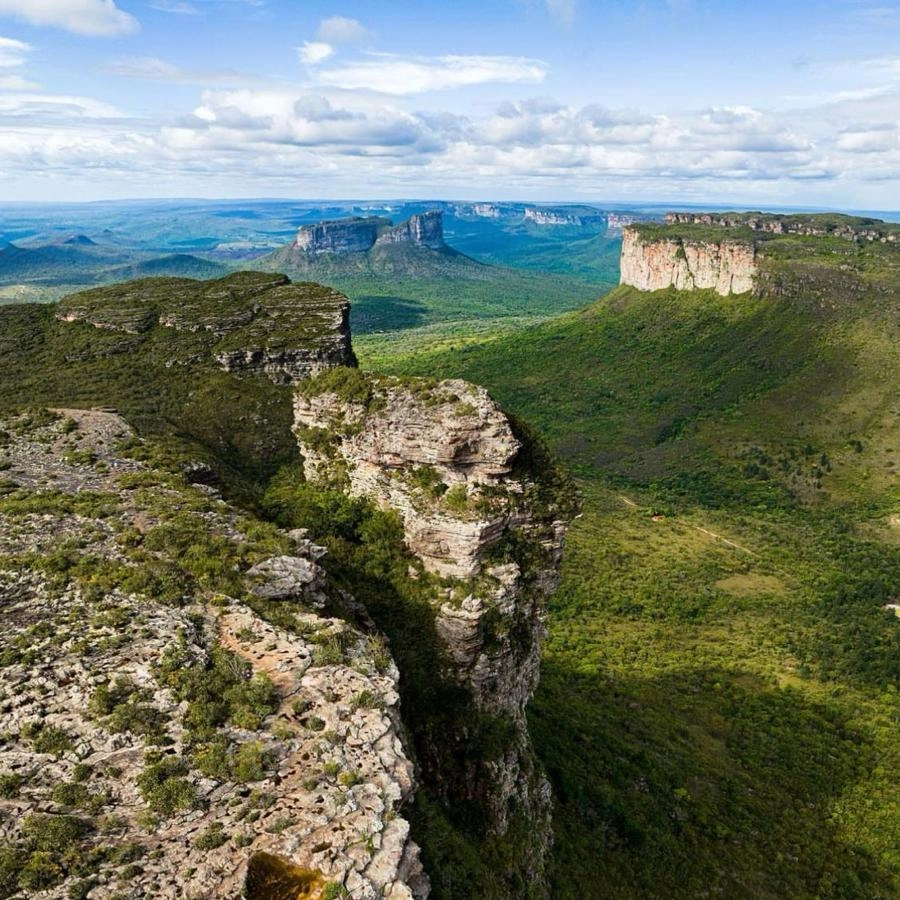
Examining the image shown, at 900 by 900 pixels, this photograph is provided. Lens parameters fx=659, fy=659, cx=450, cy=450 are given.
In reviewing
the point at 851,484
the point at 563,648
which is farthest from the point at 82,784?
the point at 851,484

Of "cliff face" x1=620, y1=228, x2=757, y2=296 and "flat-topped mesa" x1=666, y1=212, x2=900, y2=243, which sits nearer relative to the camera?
"cliff face" x1=620, y1=228, x2=757, y2=296

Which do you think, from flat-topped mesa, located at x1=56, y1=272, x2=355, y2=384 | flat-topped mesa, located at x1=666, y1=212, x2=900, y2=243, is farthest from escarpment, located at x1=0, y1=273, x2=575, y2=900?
flat-topped mesa, located at x1=666, y1=212, x2=900, y2=243

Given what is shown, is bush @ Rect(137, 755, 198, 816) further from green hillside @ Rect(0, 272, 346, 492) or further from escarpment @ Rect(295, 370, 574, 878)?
green hillside @ Rect(0, 272, 346, 492)

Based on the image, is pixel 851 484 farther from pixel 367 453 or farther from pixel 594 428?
pixel 367 453

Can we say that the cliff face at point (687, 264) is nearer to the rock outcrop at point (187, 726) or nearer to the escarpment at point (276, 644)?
the escarpment at point (276, 644)

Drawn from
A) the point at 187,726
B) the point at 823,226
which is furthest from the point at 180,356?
→ the point at 823,226

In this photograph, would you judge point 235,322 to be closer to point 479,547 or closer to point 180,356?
point 180,356
